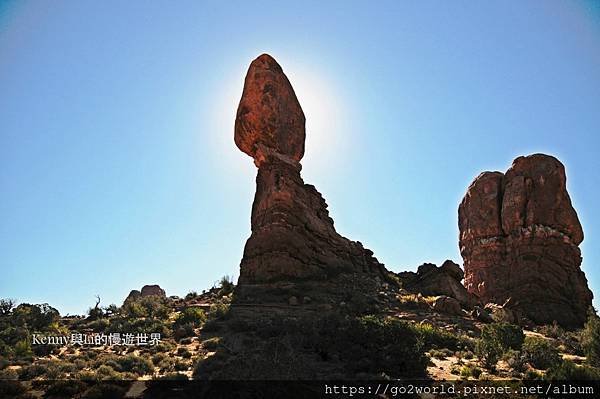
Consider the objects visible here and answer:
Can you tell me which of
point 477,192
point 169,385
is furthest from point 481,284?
point 169,385

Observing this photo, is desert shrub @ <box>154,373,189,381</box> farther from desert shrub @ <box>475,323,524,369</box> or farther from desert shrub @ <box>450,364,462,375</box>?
desert shrub @ <box>475,323,524,369</box>

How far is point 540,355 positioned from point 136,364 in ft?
52.5

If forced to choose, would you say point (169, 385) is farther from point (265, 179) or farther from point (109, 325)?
point (265, 179)

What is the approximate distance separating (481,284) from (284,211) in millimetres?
23146

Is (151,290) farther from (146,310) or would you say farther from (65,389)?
(65,389)

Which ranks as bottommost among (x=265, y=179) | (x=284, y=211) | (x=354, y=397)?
(x=354, y=397)

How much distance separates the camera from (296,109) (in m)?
41.3

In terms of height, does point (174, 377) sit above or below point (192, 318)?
below

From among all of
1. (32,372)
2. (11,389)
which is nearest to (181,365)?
(32,372)

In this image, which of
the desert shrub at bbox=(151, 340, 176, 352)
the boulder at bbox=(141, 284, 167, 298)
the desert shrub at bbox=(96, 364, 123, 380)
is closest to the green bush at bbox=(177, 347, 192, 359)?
the desert shrub at bbox=(151, 340, 176, 352)

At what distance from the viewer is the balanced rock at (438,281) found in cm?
3419

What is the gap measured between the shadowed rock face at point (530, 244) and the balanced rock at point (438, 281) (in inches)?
227

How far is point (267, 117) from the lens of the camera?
3844 cm

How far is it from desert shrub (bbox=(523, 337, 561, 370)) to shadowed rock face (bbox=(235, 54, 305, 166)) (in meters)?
25.0
